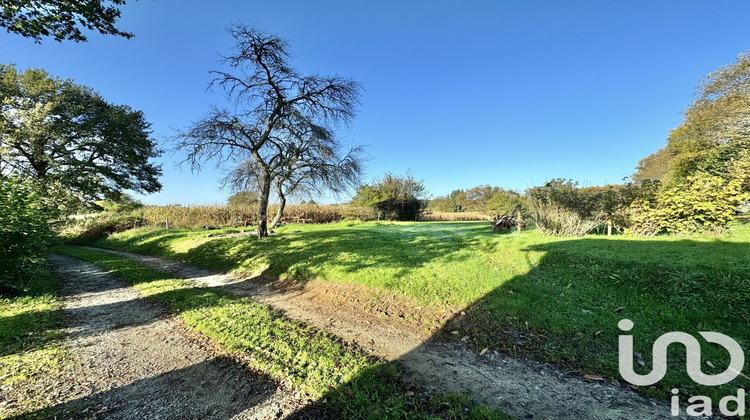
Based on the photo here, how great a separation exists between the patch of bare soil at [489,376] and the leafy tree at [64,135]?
18.5 m

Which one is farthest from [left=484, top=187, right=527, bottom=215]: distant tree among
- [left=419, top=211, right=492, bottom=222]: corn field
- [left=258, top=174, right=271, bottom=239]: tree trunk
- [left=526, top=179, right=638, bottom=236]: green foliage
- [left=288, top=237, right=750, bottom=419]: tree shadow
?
[left=258, top=174, right=271, bottom=239]: tree trunk

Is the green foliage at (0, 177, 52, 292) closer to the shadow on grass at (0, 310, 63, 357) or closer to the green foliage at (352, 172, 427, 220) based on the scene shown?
the shadow on grass at (0, 310, 63, 357)

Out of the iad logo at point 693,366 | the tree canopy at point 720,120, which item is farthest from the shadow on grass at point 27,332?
the tree canopy at point 720,120

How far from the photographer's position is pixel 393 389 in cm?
288

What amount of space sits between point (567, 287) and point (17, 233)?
37.6 feet

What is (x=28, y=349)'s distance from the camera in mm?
3525

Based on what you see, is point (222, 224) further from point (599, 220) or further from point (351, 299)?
point (599, 220)

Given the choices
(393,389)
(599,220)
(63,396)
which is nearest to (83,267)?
(63,396)

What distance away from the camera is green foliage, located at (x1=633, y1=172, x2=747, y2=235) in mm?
7590

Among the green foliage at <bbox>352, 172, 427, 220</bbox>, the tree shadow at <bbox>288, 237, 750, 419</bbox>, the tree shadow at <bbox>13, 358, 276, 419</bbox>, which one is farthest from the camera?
the green foliage at <bbox>352, 172, 427, 220</bbox>

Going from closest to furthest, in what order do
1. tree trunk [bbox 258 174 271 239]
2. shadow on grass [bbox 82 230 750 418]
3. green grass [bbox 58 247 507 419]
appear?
green grass [bbox 58 247 507 419], shadow on grass [bbox 82 230 750 418], tree trunk [bbox 258 174 271 239]

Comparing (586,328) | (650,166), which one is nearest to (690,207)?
(586,328)

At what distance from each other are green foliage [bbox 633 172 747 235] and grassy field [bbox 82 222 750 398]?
0.62 m

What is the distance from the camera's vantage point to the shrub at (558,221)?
1060cm
